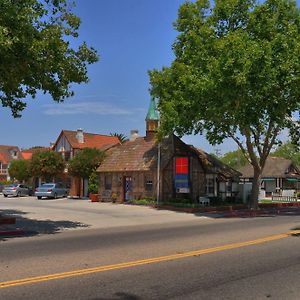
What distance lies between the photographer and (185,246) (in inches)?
496

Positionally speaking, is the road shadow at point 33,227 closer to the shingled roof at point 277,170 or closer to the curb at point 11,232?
the curb at point 11,232

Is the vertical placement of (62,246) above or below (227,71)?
below

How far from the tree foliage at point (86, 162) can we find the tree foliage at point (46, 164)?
206 inches

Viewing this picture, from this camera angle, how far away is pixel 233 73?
22938mm

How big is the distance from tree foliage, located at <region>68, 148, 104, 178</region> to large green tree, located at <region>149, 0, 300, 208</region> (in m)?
13.1

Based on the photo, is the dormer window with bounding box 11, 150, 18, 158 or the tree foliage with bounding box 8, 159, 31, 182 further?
the dormer window with bounding box 11, 150, 18, 158

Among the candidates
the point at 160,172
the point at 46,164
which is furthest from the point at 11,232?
the point at 46,164

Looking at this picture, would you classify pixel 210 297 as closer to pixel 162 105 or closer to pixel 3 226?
pixel 3 226

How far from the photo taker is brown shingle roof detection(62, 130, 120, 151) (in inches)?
2029

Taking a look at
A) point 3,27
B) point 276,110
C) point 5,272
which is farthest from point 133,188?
point 5,272

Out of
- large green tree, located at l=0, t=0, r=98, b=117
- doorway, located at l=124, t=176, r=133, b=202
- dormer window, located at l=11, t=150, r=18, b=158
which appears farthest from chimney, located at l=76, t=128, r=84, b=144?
dormer window, located at l=11, t=150, r=18, b=158

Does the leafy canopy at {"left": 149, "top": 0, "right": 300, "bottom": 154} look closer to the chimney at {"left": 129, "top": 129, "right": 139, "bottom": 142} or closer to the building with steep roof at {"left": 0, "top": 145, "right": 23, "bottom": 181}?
the chimney at {"left": 129, "top": 129, "right": 139, "bottom": 142}

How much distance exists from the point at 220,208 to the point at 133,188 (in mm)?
8786

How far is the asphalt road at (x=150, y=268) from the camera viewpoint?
24.0ft
